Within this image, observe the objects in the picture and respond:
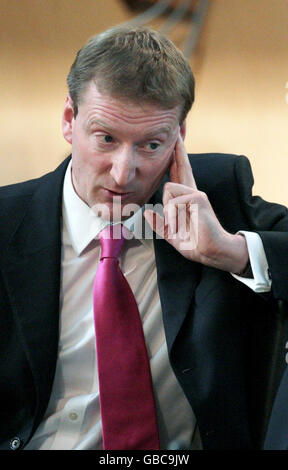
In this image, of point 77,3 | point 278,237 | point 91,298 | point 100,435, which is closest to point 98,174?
point 91,298

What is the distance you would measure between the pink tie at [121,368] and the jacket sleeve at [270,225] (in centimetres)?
28

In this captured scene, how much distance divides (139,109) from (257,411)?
2.12 ft

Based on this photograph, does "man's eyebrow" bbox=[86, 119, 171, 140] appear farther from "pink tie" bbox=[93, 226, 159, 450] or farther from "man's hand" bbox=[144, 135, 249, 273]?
"pink tie" bbox=[93, 226, 159, 450]

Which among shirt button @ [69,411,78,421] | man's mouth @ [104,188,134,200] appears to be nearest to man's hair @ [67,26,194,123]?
man's mouth @ [104,188,134,200]

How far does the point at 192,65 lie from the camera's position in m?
1.94

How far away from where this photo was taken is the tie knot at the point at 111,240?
133cm

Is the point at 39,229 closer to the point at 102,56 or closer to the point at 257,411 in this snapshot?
the point at 102,56

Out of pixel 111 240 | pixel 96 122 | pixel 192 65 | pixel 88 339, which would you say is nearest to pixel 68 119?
pixel 96 122

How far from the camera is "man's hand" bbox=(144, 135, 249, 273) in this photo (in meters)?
1.30

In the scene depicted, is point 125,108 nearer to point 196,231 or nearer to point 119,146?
point 119,146

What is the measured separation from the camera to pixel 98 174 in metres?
1.28

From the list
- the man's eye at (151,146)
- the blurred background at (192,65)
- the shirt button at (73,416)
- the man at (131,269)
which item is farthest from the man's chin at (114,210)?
the blurred background at (192,65)

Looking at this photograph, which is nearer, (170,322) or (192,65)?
(170,322)

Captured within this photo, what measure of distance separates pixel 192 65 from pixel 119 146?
2.57 feet
